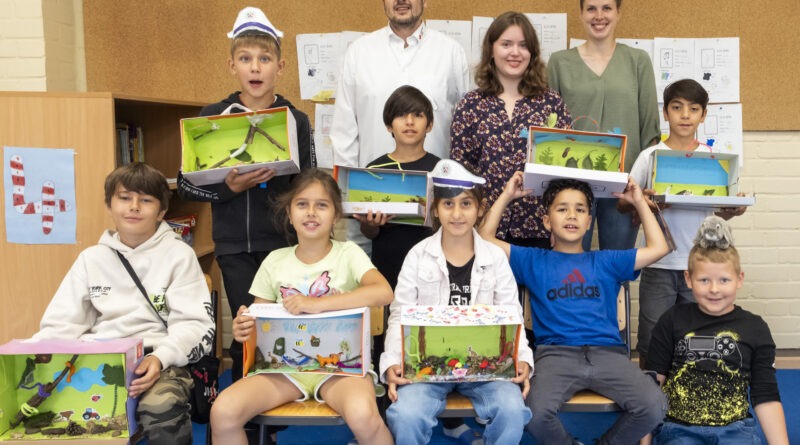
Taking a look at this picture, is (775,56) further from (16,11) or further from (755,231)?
(16,11)

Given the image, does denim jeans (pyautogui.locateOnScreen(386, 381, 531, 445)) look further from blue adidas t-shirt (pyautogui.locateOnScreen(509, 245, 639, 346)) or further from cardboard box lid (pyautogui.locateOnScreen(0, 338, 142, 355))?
cardboard box lid (pyautogui.locateOnScreen(0, 338, 142, 355))

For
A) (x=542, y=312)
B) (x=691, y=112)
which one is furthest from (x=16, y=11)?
(x=691, y=112)

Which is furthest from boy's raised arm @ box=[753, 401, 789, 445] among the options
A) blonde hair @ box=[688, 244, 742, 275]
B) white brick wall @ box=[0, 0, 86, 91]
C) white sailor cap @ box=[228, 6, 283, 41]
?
white brick wall @ box=[0, 0, 86, 91]

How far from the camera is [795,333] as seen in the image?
4.38m

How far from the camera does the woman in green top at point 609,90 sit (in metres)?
3.37

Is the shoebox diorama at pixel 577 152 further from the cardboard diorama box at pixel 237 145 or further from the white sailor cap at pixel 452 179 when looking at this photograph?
the cardboard diorama box at pixel 237 145

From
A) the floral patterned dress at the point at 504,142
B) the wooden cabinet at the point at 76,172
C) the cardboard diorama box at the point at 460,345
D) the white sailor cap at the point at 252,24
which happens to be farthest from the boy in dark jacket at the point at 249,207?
the cardboard diorama box at the point at 460,345

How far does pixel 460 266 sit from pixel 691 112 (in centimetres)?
140

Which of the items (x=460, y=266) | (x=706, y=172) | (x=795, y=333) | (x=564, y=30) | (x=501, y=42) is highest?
(x=564, y=30)

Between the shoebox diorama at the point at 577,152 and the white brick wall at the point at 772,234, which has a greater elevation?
the shoebox diorama at the point at 577,152

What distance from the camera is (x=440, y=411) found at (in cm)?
231

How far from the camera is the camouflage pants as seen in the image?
7.40 feet

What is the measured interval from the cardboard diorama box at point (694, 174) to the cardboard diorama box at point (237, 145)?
1535 mm

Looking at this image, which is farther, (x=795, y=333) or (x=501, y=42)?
(x=795, y=333)
